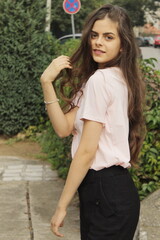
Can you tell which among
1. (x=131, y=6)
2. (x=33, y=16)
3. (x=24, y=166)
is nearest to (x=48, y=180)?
(x=24, y=166)

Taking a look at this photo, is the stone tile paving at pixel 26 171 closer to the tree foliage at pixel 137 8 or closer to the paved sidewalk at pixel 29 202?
the paved sidewalk at pixel 29 202

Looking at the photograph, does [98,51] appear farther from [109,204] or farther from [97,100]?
[109,204]

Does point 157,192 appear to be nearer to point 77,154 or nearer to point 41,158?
point 77,154

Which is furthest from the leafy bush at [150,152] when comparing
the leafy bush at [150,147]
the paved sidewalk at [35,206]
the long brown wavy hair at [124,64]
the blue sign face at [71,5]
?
the blue sign face at [71,5]

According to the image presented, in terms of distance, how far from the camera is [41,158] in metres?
7.59

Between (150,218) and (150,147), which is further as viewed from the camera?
(150,147)

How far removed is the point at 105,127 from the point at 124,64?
1.01 ft

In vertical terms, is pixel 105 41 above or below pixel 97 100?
above

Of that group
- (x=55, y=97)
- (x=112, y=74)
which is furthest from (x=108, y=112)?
(x=55, y=97)

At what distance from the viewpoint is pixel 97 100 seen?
2070mm

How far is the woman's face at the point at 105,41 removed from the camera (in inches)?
85.3

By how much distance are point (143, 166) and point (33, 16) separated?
17.5 feet

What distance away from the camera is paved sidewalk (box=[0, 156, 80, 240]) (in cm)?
435

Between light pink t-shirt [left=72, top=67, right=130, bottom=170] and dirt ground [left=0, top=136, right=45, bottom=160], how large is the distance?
5509 millimetres
